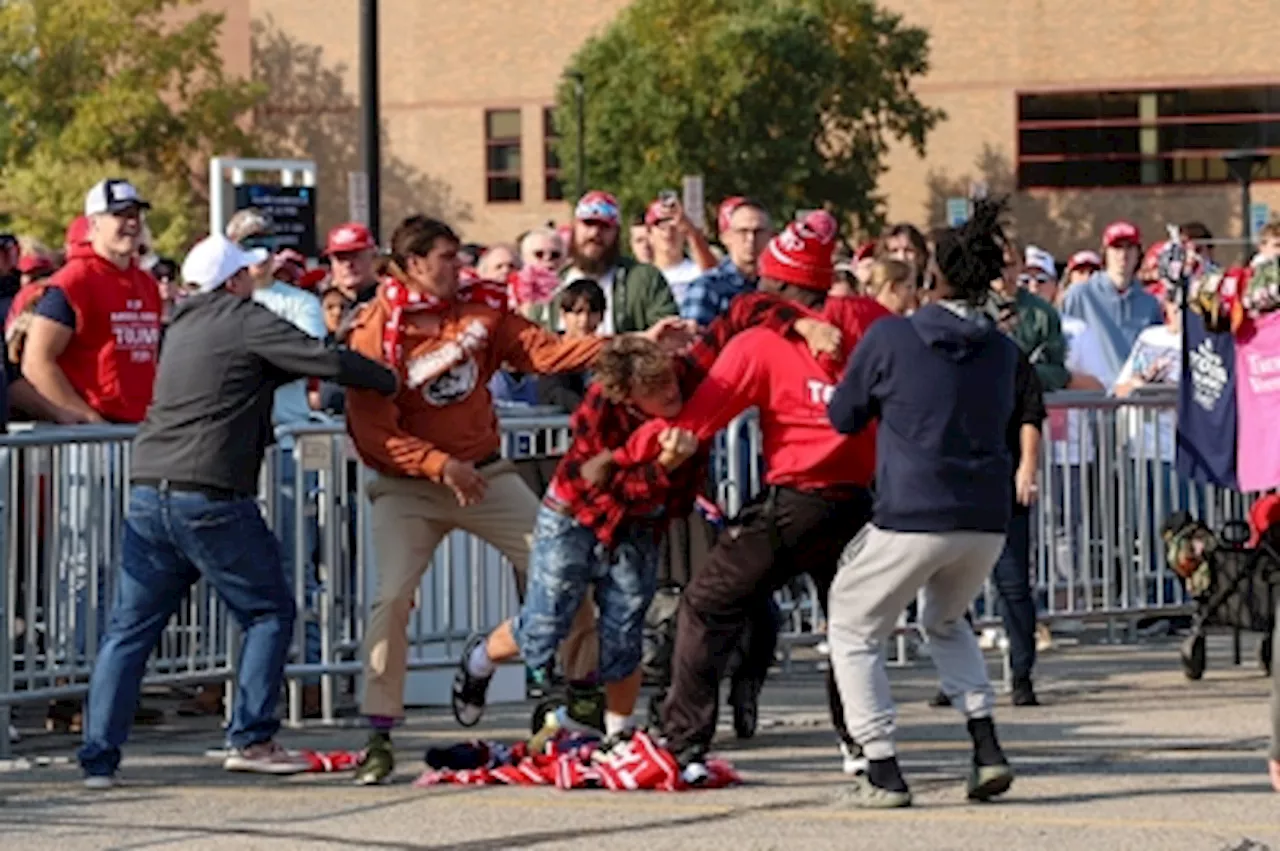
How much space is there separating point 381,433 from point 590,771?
4.57 ft

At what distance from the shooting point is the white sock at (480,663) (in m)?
11.3

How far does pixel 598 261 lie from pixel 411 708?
2135 millimetres

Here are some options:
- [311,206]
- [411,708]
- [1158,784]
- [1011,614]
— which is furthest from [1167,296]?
[311,206]

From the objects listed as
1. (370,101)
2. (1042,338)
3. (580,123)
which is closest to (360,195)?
(370,101)

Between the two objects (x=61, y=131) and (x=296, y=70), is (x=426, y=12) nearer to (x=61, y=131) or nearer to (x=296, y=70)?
(x=296, y=70)

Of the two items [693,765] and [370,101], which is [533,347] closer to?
[693,765]

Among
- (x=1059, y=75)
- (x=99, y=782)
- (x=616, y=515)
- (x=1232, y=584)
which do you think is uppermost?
(x=1059, y=75)

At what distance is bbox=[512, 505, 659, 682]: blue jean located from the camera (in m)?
10.8

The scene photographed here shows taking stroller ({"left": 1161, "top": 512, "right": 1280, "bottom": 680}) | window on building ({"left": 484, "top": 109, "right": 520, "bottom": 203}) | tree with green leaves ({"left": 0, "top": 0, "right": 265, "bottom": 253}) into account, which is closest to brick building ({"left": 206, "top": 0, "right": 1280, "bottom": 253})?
window on building ({"left": 484, "top": 109, "right": 520, "bottom": 203})

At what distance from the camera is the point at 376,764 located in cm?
1101

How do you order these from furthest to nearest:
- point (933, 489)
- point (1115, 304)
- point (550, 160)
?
point (550, 160)
point (1115, 304)
point (933, 489)

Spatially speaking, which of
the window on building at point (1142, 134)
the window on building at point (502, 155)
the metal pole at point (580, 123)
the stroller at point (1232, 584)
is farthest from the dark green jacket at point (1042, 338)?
the window on building at point (502, 155)

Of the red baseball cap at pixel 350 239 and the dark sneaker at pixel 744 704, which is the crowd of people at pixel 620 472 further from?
the red baseball cap at pixel 350 239

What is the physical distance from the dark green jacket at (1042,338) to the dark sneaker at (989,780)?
5.30 m
